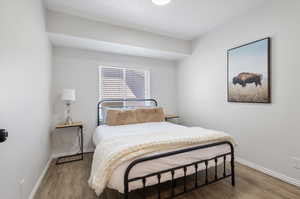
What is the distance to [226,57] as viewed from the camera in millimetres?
2939

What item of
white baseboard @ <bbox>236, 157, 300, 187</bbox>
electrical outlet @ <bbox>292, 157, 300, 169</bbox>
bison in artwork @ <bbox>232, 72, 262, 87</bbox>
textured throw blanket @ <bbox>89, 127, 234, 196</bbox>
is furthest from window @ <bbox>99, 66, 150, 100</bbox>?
electrical outlet @ <bbox>292, 157, 300, 169</bbox>

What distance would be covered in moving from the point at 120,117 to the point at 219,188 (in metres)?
2.04

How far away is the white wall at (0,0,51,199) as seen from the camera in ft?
3.94

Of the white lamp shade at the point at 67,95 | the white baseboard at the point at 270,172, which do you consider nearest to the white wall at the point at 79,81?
the white lamp shade at the point at 67,95

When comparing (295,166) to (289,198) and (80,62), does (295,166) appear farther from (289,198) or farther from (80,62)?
(80,62)

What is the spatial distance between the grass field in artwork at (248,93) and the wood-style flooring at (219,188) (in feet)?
3.92

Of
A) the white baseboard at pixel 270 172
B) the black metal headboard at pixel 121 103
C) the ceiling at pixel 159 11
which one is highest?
the ceiling at pixel 159 11

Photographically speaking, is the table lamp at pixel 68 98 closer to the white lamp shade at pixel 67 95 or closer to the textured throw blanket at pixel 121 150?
the white lamp shade at pixel 67 95

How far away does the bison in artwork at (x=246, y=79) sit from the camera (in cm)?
241

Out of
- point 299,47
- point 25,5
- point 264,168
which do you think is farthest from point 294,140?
point 25,5

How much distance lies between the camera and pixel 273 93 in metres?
2.24

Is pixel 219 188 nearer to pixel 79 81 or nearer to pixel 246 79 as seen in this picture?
pixel 246 79

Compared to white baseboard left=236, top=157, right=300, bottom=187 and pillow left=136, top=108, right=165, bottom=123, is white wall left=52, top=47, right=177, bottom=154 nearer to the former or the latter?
pillow left=136, top=108, right=165, bottom=123

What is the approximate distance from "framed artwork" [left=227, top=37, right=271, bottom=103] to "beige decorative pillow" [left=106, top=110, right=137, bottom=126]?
6.59 ft
